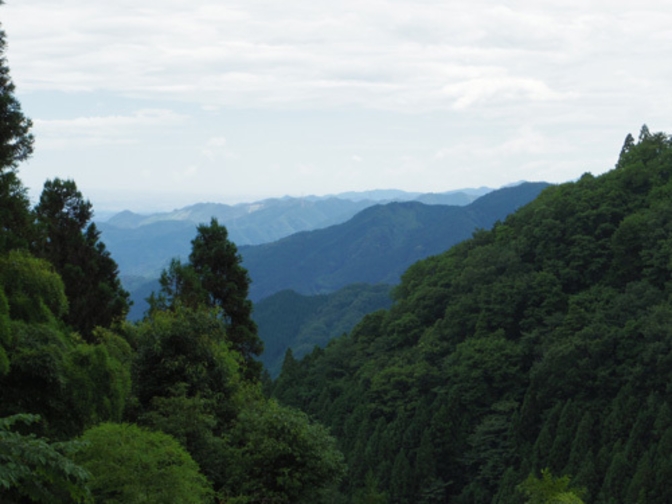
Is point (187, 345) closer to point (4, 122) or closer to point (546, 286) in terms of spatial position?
point (4, 122)

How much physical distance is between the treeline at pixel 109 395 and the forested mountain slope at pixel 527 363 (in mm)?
15435

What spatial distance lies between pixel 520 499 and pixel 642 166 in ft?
103

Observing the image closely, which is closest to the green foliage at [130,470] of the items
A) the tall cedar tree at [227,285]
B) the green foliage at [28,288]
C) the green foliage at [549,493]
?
the green foliage at [28,288]

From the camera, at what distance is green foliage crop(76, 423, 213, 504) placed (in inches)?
412

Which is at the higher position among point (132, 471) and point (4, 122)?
point (4, 122)

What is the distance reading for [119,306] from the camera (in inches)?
976

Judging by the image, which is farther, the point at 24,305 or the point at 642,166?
the point at 642,166

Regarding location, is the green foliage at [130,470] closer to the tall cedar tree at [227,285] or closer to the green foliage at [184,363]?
the green foliage at [184,363]

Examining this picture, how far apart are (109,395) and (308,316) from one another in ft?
490

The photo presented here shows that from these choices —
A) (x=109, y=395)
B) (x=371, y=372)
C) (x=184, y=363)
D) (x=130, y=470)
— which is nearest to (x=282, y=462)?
(x=184, y=363)

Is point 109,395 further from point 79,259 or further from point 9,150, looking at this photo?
point 79,259

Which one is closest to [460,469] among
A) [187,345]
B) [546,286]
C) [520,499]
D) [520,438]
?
[520,438]

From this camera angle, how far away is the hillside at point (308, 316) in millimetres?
142625

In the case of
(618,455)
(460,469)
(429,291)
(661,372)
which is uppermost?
(429,291)
